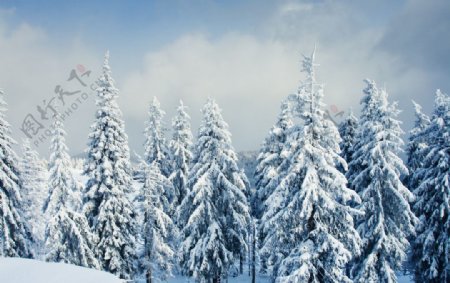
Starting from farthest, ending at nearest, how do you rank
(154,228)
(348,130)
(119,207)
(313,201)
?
(348,130) → (154,228) → (119,207) → (313,201)

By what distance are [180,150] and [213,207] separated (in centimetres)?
952

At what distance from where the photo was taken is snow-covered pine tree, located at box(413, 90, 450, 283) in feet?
79.3

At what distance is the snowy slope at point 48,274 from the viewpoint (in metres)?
14.4

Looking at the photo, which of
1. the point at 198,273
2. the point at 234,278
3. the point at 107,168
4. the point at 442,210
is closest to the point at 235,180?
the point at 198,273

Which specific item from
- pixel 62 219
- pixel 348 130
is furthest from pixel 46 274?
pixel 348 130

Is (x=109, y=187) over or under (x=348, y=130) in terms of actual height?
under

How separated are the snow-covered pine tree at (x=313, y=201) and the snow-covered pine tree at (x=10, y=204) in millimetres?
17477

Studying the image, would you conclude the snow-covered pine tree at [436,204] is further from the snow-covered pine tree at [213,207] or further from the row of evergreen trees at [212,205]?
the snow-covered pine tree at [213,207]

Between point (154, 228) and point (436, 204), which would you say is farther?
point (154, 228)

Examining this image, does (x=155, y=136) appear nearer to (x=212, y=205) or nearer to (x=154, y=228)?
(x=154, y=228)

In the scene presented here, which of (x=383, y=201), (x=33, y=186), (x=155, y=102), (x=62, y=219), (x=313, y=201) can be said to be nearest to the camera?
(x=313, y=201)

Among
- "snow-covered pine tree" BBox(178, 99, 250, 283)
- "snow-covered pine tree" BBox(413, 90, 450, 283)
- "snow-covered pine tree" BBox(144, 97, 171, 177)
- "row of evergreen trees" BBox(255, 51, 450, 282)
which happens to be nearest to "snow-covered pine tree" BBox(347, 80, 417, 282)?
"row of evergreen trees" BBox(255, 51, 450, 282)

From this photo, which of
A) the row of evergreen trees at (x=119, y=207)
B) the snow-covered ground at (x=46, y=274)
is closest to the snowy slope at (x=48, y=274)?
the snow-covered ground at (x=46, y=274)

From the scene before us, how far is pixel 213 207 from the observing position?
85.8 ft
